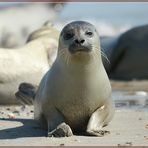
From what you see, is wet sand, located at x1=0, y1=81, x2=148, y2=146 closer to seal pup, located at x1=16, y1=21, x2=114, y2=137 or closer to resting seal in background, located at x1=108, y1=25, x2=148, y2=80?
seal pup, located at x1=16, y1=21, x2=114, y2=137

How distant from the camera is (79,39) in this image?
4969 millimetres

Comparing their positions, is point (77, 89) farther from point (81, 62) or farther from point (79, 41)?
point (79, 41)

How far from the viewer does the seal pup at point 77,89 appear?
5109 millimetres

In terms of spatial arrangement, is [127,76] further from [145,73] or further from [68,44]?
[68,44]

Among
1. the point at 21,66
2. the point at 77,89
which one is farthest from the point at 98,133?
the point at 21,66

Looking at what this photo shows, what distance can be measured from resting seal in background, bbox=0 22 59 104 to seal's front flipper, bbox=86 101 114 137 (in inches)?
97.8

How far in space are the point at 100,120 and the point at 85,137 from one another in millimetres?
414

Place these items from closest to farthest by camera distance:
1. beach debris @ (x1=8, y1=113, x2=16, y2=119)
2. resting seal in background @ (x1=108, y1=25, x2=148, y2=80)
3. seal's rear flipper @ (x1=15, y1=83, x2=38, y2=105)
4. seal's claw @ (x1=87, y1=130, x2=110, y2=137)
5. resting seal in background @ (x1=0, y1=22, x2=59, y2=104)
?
1. seal's claw @ (x1=87, y1=130, x2=110, y2=137)
2. beach debris @ (x1=8, y1=113, x2=16, y2=119)
3. seal's rear flipper @ (x1=15, y1=83, x2=38, y2=105)
4. resting seal in background @ (x1=0, y1=22, x2=59, y2=104)
5. resting seal in background @ (x1=108, y1=25, x2=148, y2=80)

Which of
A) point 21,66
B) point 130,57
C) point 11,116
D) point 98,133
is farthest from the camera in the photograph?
point 130,57

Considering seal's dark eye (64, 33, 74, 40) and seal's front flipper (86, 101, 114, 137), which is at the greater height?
seal's dark eye (64, 33, 74, 40)

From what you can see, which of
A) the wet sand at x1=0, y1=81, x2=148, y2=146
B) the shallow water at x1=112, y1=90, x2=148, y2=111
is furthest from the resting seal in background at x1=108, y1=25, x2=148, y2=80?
the wet sand at x1=0, y1=81, x2=148, y2=146

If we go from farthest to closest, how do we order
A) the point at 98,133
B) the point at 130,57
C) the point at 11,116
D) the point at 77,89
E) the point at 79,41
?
the point at 130,57
the point at 11,116
the point at 77,89
the point at 98,133
the point at 79,41

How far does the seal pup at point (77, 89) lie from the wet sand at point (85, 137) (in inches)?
7.1

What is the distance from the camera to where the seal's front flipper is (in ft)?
16.8
